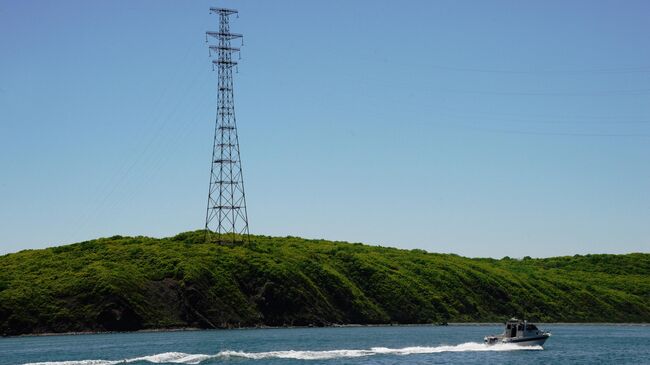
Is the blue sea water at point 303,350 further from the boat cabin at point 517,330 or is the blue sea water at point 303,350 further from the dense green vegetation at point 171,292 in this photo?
the dense green vegetation at point 171,292

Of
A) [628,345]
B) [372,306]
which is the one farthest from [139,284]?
[628,345]

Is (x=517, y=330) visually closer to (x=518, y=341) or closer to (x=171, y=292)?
(x=518, y=341)

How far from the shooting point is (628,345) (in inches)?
4921

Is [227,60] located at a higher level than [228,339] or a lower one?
higher

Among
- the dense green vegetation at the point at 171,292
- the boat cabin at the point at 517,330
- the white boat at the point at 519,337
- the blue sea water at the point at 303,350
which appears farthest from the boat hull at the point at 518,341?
the dense green vegetation at the point at 171,292

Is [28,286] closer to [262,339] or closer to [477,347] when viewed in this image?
[262,339]

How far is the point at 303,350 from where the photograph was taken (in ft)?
350

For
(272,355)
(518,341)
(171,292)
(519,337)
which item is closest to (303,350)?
(272,355)

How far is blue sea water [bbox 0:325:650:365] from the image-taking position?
92938mm

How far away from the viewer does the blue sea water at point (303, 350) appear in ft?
305

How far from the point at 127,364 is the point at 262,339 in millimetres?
42515

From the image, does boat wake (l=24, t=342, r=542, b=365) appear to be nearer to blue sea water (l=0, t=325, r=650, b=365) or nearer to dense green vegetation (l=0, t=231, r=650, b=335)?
blue sea water (l=0, t=325, r=650, b=365)

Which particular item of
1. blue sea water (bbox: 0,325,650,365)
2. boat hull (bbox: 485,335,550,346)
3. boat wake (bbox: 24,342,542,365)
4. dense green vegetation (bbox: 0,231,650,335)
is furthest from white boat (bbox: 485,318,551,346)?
dense green vegetation (bbox: 0,231,650,335)

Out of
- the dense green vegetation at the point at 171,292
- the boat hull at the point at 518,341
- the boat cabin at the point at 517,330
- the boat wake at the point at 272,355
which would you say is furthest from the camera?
the dense green vegetation at the point at 171,292
